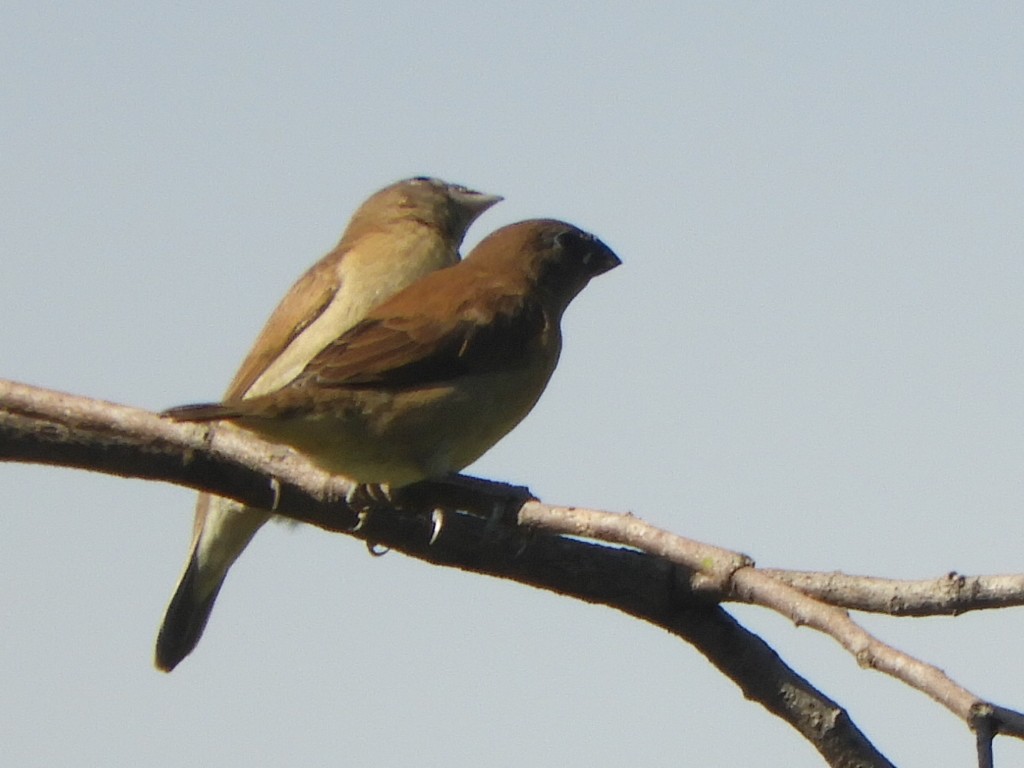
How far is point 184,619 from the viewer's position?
7102 mm

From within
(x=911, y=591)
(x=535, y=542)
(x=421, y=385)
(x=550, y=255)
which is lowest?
(x=911, y=591)

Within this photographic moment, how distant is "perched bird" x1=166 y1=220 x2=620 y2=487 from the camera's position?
465cm

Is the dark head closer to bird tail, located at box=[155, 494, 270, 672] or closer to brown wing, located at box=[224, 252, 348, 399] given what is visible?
brown wing, located at box=[224, 252, 348, 399]

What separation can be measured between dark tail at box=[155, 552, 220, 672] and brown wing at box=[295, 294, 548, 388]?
243cm

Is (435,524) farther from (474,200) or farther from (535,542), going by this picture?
(474,200)

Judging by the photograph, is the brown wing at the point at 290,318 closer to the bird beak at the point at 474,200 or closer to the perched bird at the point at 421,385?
the bird beak at the point at 474,200

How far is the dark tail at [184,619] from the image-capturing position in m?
7.01

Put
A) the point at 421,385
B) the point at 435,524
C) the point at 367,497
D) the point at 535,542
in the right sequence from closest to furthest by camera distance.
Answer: the point at 535,542, the point at 435,524, the point at 367,497, the point at 421,385

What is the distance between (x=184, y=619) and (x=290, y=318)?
1.45 meters

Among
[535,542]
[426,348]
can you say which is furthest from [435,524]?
[426,348]

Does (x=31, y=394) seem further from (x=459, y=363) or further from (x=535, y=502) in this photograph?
(x=459, y=363)

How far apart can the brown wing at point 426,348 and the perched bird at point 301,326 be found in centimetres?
132

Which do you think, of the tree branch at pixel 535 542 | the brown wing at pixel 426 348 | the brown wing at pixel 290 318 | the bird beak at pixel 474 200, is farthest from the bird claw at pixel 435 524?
the bird beak at pixel 474 200

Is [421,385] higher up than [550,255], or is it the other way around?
[550,255]
